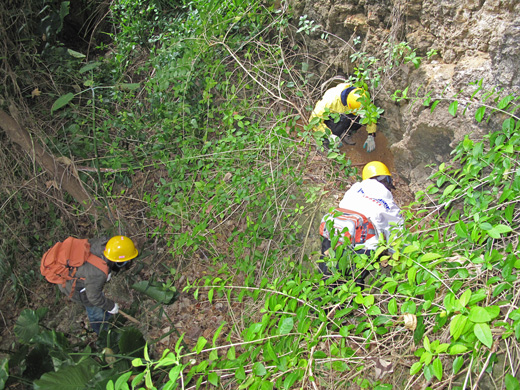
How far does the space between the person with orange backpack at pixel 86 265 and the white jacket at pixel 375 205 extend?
2927 mm

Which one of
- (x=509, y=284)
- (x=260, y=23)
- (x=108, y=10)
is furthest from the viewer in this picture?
(x=108, y=10)

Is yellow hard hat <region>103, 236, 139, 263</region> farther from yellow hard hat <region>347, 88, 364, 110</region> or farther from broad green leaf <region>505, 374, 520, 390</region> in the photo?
broad green leaf <region>505, 374, 520, 390</region>

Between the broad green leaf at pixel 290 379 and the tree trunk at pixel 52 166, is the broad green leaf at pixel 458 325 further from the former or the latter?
the tree trunk at pixel 52 166

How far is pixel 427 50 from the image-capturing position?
3635 mm

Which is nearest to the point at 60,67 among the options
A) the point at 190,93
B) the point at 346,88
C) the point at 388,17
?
the point at 190,93

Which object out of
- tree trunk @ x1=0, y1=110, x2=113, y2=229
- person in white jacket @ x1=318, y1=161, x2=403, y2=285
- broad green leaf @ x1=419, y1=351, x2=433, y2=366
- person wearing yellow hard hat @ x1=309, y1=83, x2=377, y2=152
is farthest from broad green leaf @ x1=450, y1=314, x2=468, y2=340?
tree trunk @ x1=0, y1=110, x2=113, y2=229

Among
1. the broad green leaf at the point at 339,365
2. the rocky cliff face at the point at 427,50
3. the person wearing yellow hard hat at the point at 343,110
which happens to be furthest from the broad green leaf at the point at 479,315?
the person wearing yellow hard hat at the point at 343,110

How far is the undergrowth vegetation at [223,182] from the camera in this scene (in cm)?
232

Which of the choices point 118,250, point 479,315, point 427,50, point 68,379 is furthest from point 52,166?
point 479,315

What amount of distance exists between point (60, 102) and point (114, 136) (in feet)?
4.42

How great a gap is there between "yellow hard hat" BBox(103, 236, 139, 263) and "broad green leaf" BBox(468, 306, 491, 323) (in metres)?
4.13

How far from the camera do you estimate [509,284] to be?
161 cm

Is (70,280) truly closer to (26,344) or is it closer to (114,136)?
(26,344)

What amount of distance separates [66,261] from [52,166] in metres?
1.33
